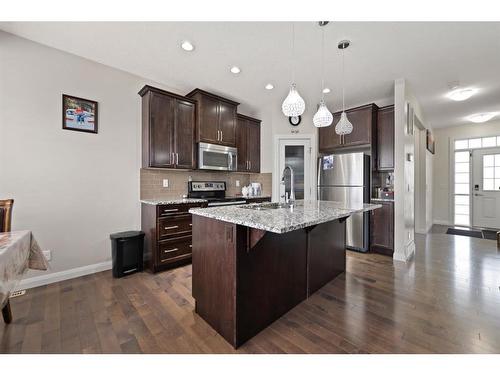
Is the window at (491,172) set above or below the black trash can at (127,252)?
above

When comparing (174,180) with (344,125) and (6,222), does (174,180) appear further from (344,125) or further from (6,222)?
(344,125)

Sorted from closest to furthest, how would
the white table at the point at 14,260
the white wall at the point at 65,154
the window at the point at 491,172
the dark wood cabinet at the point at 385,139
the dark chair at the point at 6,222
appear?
1. the white table at the point at 14,260
2. the dark chair at the point at 6,222
3. the white wall at the point at 65,154
4. the dark wood cabinet at the point at 385,139
5. the window at the point at 491,172

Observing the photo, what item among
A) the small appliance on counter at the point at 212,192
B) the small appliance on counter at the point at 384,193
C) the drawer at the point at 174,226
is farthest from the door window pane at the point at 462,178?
the drawer at the point at 174,226

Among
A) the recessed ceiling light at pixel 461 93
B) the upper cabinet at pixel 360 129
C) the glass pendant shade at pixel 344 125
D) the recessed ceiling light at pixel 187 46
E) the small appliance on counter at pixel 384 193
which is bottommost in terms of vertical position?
the small appliance on counter at pixel 384 193

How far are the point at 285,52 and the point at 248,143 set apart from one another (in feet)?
6.60

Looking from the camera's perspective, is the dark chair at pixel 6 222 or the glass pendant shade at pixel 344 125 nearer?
the dark chair at pixel 6 222

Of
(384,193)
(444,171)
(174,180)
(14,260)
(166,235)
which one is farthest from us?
(444,171)

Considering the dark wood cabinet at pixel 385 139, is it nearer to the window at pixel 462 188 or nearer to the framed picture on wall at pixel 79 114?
the window at pixel 462 188

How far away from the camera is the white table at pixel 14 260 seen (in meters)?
1.18

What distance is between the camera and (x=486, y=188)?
5.24 m

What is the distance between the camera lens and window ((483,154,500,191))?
5.09 meters

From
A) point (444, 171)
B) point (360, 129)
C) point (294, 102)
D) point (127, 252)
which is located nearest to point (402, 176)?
point (360, 129)

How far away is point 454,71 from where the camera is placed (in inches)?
112

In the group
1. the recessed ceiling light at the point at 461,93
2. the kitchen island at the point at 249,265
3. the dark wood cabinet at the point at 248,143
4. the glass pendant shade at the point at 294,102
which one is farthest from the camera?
the dark wood cabinet at the point at 248,143
